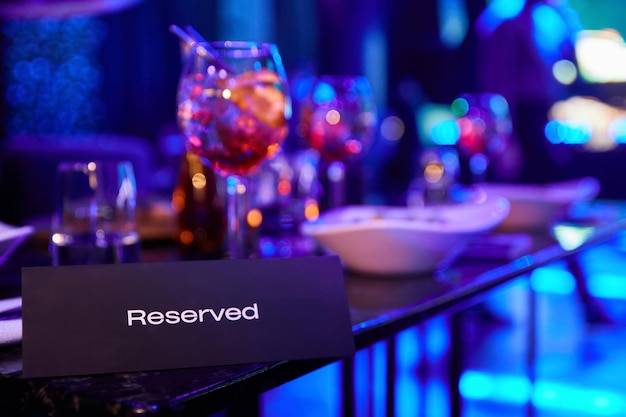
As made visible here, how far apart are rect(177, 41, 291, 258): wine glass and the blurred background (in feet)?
12.5

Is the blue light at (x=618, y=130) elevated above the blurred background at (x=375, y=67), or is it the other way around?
the blurred background at (x=375, y=67)

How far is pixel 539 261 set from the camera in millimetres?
922

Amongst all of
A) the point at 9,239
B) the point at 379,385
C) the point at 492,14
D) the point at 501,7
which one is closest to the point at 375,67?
the point at 492,14

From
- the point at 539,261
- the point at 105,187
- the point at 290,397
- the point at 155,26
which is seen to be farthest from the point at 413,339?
the point at 155,26

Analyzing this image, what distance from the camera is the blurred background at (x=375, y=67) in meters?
5.61

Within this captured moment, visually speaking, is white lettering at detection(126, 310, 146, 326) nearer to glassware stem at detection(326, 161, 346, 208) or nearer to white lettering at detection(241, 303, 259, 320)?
white lettering at detection(241, 303, 259, 320)

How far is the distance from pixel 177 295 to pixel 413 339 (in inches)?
97.0

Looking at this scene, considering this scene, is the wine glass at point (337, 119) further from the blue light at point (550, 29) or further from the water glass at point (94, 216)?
the blue light at point (550, 29)

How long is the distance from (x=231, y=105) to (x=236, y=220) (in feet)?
0.37

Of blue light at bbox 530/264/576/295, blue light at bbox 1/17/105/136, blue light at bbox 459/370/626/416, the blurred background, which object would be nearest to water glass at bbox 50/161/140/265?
blue light at bbox 459/370/626/416

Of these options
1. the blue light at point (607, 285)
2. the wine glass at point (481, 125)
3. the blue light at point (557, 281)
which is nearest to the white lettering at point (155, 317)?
the wine glass at point (481, 125)

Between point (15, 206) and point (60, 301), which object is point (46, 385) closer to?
point (60, 301)

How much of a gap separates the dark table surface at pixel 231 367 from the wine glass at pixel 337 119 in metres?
0.25

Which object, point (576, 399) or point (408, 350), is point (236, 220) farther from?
point (408, 350)
